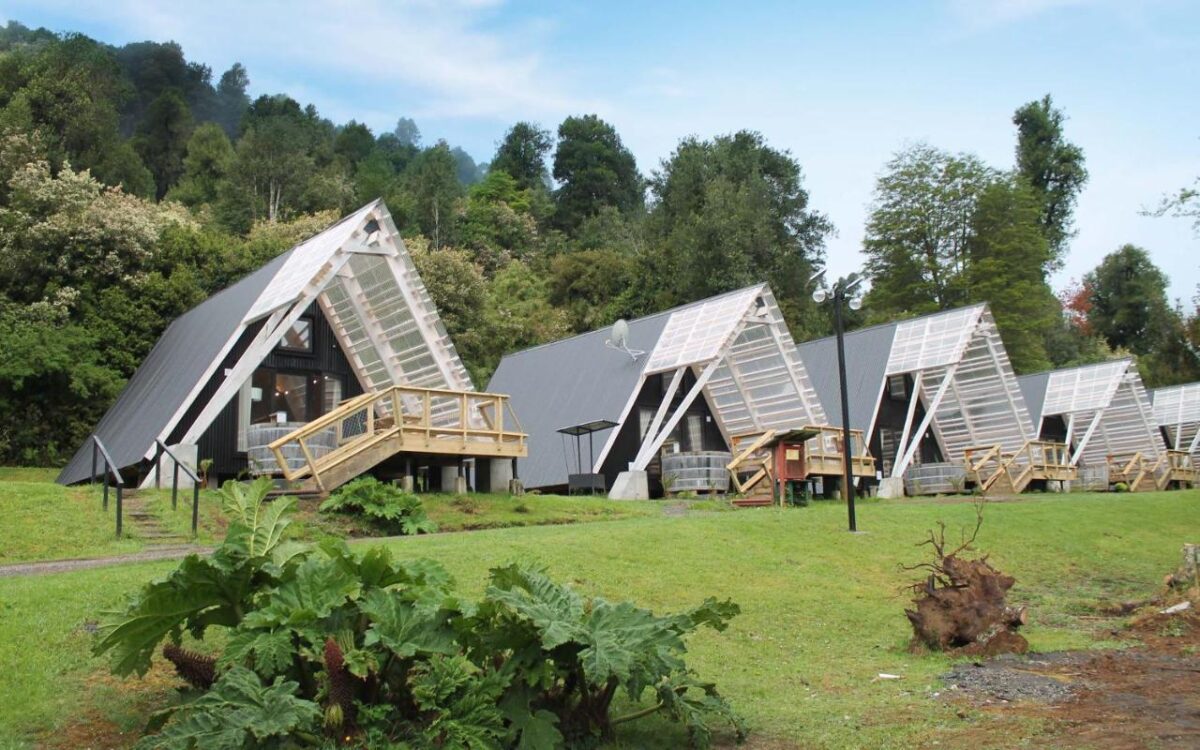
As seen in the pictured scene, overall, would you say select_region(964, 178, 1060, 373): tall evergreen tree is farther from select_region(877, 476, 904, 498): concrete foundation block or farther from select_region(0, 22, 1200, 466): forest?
select_region(877, 476, 904, 498): concrete foundation block

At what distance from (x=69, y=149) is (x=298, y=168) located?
555 inches

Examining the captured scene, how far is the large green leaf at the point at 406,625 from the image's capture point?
6088mm

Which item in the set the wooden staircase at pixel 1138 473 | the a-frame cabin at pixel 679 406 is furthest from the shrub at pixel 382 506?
the wooden staircase at pixel 1138 473

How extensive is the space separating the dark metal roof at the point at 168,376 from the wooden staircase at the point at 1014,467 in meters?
22.2

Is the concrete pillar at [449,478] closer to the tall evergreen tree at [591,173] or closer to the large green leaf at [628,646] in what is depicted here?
the large green leaf at [628,646]

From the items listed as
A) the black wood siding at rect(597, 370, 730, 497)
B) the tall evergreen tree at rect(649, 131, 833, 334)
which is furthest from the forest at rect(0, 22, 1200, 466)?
the black wood siding at rect(597, 370, 730, 497)

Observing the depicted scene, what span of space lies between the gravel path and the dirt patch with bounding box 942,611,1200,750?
8.82 metres

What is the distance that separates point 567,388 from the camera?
1233 inches

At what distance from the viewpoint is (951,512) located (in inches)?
844

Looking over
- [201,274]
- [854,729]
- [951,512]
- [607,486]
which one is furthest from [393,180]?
[854,729]

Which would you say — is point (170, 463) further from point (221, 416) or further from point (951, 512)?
point (951, 512)

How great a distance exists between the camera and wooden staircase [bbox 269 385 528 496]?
19.0 meters

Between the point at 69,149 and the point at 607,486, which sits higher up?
the point at 69,149

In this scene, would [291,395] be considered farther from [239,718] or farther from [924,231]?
[924,231]
